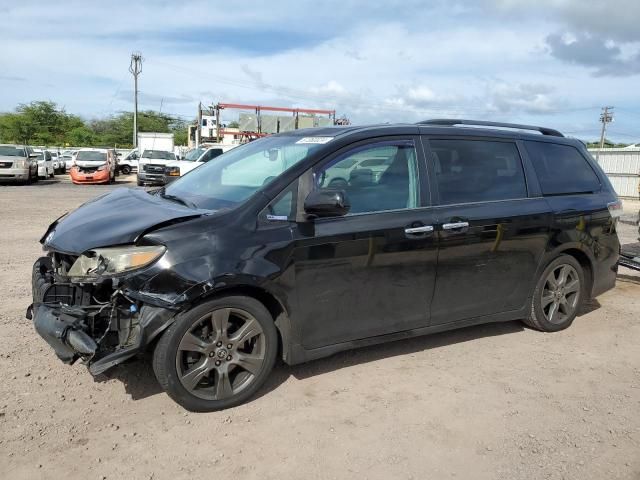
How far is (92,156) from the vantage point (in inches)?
1041

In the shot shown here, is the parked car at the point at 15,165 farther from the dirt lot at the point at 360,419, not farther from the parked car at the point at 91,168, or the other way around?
the dirt lot at the point at 360,419

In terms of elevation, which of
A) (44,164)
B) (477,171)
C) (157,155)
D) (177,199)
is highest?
(477,171)

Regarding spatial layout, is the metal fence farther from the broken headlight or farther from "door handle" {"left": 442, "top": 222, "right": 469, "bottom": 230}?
the broken headlight

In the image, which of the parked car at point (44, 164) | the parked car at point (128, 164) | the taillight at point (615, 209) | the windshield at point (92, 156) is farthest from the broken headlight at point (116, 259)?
the parked car at point (128, 164)

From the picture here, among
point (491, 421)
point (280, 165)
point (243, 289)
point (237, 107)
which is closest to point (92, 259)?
point (243, 289)

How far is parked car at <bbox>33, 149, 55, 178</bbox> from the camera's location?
2839cm

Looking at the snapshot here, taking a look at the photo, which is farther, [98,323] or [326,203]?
[326,203]

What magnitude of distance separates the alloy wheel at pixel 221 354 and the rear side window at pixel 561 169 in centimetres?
291

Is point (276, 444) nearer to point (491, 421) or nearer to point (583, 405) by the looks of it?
point (491, 421)

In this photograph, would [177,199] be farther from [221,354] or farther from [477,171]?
[477,171]

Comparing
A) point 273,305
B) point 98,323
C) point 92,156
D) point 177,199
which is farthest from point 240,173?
point 92,156

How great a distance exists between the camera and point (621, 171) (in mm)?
28016

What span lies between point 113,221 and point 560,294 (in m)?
3.88

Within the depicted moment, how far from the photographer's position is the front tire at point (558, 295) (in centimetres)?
493
